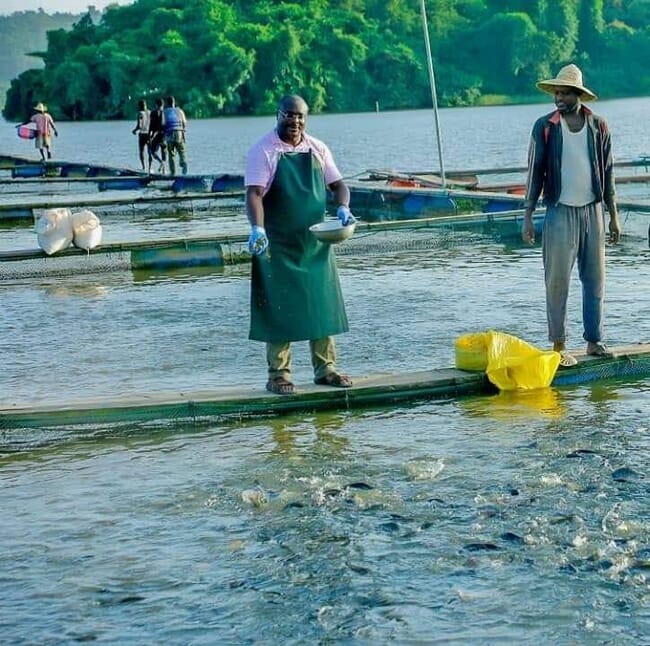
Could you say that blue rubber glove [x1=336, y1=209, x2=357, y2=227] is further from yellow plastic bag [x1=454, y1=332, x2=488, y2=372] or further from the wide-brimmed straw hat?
the wide-brimmed straw hat

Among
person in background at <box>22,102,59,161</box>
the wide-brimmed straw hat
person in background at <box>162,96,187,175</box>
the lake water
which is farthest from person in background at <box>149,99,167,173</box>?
the wide-brimmed straw hat

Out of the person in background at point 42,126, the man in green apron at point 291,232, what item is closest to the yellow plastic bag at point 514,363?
the man in green apron at point 291,232

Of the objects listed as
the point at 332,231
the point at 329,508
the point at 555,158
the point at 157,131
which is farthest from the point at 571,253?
the point at 157,131

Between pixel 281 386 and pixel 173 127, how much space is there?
18.1 metres

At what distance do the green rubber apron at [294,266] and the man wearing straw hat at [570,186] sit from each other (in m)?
1.22

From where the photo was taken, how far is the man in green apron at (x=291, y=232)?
672 cm

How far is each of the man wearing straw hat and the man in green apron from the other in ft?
3.74

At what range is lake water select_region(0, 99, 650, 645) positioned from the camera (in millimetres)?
4484

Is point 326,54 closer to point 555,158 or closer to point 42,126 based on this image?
point 42,126

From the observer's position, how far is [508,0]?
390 ft

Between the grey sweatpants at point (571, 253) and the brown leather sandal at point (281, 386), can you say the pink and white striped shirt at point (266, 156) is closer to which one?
the brown leather sandal at point (281, 386)

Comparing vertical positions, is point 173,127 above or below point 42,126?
below

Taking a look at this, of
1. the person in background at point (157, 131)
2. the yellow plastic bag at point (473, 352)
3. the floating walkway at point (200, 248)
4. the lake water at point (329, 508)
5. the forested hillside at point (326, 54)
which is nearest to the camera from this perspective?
the lake water at point (329, 508)

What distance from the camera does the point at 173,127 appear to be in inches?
968
